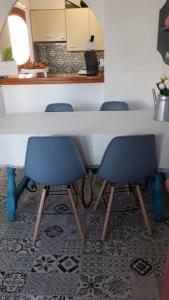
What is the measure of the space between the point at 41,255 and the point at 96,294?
0.48 metres

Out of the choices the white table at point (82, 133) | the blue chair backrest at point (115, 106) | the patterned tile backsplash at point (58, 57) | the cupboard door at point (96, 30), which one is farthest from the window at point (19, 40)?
the white table at point (82, 133)

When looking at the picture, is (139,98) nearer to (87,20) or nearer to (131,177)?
(131,177)

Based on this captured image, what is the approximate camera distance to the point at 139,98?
122 inches

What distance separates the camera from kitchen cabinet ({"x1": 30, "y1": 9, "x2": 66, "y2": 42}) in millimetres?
5117

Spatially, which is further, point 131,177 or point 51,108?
point 51,108

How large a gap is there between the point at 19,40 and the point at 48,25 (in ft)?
2.76

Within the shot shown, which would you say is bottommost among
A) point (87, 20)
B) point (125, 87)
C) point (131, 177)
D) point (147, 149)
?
point (131, 177)

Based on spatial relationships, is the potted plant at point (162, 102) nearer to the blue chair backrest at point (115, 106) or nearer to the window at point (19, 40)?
the blue chair backrest at point (115, 106)

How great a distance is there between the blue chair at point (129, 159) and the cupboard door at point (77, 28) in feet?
13.6

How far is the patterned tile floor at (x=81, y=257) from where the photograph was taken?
147 centimetres

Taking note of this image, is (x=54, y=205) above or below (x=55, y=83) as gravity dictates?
below

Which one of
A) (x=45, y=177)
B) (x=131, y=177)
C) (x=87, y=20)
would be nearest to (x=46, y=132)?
(x=45, y=177)

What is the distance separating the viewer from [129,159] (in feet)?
5.46

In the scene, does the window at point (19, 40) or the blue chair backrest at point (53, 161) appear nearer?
the blue chair backrest at point (53, 161)
